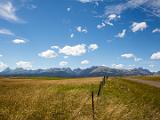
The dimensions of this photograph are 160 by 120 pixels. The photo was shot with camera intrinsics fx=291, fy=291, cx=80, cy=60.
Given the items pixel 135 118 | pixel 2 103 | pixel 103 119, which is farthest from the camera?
pixel 2 103

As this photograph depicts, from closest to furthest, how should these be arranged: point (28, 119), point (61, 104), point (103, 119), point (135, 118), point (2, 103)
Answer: point (28, 119) → point (103, 119) → point (135, 118) → point (2, 103) → point (61, 104)

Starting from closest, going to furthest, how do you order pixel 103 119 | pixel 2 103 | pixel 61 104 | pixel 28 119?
1. pixel 28 119
2. pixel 103 119
3. pixel 2 103
4. pixel 61 104

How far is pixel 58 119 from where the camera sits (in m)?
12.2

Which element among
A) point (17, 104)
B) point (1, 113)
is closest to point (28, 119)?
point (1, 113)

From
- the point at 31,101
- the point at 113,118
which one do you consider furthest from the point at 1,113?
the point at 113,118

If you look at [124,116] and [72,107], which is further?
[72,107]

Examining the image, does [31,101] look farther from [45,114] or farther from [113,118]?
[113,118]

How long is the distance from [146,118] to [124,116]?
60.8 inches

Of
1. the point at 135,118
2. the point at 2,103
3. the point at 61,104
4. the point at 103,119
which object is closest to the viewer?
the point at 103,119

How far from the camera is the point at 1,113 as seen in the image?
1176 centimetres

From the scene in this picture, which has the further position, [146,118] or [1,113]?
[146,118]

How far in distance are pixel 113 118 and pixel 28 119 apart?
3652 mm

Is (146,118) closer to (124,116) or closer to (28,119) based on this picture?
(124,116)

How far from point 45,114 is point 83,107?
3.28 meters
